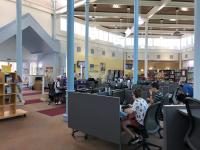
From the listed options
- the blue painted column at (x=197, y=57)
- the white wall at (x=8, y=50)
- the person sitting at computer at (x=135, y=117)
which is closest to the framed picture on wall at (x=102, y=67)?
the white wall at (x=8, y=50)

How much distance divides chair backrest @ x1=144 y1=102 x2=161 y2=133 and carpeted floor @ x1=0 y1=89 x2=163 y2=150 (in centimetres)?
64

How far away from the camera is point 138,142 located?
3.84 metres

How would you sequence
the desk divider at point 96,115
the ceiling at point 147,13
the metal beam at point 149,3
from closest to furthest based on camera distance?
the desk divider at point 96,115, the metal beam at point 149,3, the ceiling at point 147,13

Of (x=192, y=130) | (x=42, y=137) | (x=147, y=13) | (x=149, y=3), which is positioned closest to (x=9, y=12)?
(x=149, y=3)

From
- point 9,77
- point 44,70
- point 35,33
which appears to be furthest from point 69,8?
point 44,70

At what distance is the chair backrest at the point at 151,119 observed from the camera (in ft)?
11.5

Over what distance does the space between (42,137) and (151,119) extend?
2449mm

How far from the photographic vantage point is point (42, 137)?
15.1ft

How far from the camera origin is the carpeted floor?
4.02 meters

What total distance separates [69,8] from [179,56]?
19.2 meters

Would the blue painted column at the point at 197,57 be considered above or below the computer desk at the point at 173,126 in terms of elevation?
above

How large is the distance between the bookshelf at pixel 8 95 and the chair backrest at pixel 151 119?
14.4ft

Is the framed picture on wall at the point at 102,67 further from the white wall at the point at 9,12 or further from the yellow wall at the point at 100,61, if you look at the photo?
the white wall at the point at 9,12

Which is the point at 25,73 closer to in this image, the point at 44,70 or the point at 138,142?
the point at 44,70
